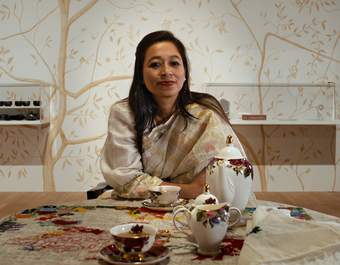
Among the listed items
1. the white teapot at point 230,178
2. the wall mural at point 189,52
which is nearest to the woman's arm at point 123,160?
the white teapot at point 230,178

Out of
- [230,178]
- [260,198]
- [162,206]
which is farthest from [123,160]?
[260,198]

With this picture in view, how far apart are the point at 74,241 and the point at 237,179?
465mm

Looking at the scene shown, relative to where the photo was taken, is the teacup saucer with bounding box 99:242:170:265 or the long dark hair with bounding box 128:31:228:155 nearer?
the teacup saucer with bounding box 99:242:170:265

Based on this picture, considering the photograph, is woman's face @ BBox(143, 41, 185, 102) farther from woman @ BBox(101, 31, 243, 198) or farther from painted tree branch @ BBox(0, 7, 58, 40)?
painted tree branch @ BBox(0, 7, 58, 40)

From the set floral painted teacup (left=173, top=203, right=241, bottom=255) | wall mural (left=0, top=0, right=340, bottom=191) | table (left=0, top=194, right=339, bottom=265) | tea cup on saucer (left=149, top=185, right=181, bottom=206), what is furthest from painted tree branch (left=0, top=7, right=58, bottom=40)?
floral painted teacup (left=173, top=203, right=241, bottom=255)

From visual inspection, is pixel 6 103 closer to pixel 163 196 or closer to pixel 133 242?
pixel 163 196

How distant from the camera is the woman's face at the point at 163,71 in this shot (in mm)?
2037

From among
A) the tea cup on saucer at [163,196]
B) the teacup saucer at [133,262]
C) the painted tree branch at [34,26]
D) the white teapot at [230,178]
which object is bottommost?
the teacup saucer at [133,262]

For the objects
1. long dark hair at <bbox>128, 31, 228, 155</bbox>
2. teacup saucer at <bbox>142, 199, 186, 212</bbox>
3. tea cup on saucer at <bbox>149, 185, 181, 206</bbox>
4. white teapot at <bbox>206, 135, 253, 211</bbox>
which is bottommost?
teacup saucer at <bbox>142, 199, 186, 212</bbox>

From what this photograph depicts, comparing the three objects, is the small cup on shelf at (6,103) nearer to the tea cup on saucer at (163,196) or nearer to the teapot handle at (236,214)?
the tea cup on saucer at (163,196)

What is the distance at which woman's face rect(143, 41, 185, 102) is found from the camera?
2037 millimetres

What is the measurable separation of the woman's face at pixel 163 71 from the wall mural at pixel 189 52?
217 cm

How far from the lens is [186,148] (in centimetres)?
205

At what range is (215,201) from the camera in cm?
122
